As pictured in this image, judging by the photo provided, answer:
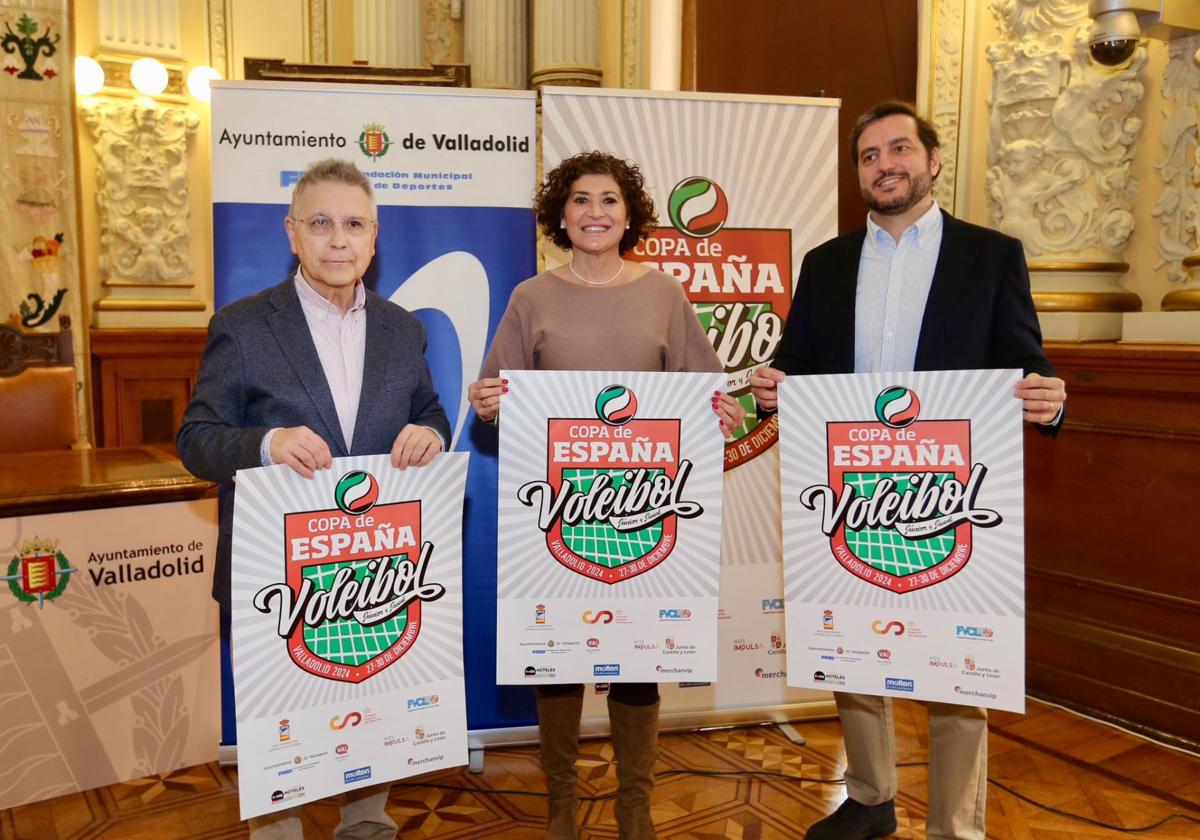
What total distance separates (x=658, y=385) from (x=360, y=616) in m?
0.80

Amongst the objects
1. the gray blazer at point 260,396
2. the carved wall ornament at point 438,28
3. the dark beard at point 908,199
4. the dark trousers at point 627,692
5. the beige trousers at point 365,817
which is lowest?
the beige trousers at point 365,817

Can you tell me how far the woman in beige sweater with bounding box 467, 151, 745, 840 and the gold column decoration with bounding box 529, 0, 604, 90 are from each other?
3954 millimetres

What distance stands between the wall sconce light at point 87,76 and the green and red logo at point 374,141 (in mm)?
4125

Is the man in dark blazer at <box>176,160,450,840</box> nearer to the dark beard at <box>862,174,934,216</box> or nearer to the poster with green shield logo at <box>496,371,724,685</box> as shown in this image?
the poster with green shield logo at <box>496,371,724,685</box>

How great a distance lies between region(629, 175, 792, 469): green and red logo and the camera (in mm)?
2852

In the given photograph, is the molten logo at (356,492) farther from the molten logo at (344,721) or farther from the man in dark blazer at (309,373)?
the molten logo at (344,721)

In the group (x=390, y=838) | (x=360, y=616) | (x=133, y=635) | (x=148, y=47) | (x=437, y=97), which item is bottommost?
(x=390, y=838)

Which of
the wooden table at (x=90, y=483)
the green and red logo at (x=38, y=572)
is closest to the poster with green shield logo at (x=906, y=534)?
the wooden table at (x=90, y=483)

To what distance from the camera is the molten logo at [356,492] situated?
1836 mm

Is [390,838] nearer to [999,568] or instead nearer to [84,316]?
[999,568]

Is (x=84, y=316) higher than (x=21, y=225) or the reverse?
the reverse

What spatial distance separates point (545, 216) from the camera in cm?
237

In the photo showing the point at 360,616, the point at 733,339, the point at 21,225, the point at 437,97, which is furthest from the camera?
the point at 21,225

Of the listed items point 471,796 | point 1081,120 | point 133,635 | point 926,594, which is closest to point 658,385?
point 926,594
